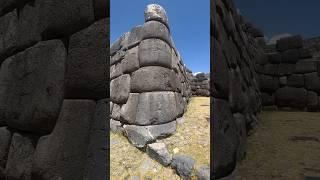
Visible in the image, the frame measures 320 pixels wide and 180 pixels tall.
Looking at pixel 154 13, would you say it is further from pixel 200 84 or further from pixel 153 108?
pixel 200 84

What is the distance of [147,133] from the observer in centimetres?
303

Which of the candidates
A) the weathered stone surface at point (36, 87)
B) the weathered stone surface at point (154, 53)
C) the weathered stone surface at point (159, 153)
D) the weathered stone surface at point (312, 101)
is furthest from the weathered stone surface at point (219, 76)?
the weathered stone surface at point (312, 101)

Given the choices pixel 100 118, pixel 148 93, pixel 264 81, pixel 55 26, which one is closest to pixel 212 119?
pixel 100 118

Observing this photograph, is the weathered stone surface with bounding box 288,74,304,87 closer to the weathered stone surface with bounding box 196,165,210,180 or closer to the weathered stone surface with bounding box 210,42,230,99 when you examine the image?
the weathered stone surface with bounding box 196,165,210,180

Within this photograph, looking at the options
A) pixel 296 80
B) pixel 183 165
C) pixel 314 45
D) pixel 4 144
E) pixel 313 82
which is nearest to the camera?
pixel 4 144

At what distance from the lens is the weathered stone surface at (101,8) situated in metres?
1.14

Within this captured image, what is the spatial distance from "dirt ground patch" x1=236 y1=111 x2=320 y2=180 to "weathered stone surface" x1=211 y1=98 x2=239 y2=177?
0.28 meters

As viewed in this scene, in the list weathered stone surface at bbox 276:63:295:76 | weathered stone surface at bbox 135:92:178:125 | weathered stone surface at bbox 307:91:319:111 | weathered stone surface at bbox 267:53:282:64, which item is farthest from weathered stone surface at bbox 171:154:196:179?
weathered stone surface at bbox 267:53:282:64

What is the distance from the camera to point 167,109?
325cm

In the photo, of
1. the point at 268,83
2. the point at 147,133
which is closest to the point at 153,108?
the point at 147,133

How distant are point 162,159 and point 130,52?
5.48 feet

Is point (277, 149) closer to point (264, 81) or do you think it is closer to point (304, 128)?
point (304, 128)

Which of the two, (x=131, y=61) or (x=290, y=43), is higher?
(x=290, y=43)

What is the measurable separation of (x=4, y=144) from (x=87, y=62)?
73 centimetres
